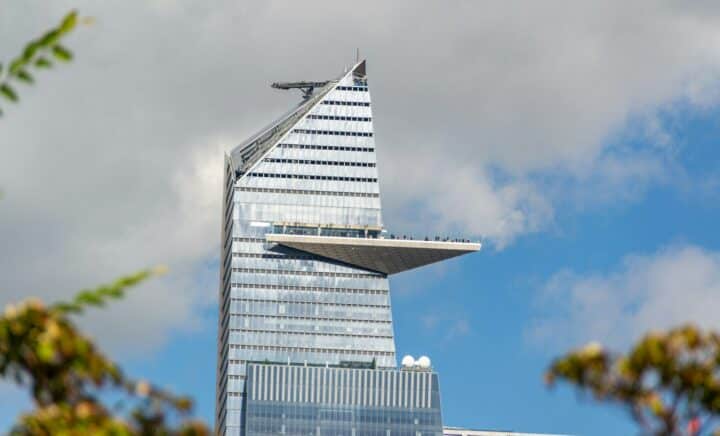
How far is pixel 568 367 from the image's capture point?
139 ft

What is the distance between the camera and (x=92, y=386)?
3912 cm

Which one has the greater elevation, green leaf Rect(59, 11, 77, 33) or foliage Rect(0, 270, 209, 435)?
green leaf Rect(59, 11, 77, 33)

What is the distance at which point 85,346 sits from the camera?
126 feet

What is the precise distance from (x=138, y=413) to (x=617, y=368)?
10107mm

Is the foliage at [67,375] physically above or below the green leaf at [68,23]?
below

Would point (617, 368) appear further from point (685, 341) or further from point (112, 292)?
point (112, 292)

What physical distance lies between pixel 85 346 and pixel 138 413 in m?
1.97

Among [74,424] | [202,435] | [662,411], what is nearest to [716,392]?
[662,411]

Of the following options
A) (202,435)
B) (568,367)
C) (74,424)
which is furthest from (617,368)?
(74,424)

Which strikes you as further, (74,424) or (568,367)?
(568,367)

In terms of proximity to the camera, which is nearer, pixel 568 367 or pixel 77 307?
pixel 77 307

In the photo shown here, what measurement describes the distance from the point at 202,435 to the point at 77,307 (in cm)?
368

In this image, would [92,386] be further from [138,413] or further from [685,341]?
[685,341]

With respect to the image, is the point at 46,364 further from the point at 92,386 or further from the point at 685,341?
the point at 685,341
